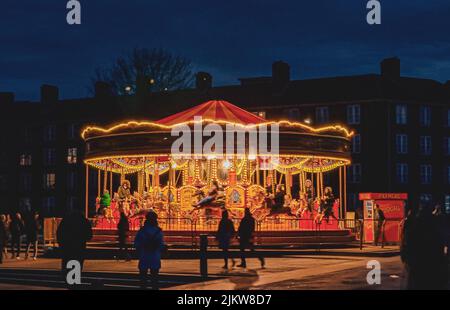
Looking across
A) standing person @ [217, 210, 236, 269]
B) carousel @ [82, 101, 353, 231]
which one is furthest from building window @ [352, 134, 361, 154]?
standing person @ [217, 210, 236, 269]

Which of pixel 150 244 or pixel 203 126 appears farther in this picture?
pixel 203 126

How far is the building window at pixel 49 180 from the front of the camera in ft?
262

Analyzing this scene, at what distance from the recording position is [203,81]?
73.8m

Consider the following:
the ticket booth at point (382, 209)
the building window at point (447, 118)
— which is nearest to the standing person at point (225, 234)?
the ticket booth at point (382, 209)

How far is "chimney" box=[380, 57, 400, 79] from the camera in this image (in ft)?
227

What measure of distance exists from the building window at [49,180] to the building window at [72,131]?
4.17 meters

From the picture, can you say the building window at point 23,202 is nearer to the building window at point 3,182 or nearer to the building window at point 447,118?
the building window at point 3,182

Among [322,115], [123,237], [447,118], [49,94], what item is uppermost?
[49,94]

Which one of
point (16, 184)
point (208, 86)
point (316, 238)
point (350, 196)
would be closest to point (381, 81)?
point (350, 196)

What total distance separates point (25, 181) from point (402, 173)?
36551 mm

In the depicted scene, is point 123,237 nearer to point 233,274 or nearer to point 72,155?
point 233,274

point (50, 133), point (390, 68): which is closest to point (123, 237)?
point (390, 68)

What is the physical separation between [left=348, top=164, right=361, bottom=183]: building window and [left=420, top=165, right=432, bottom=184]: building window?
557 centimetres

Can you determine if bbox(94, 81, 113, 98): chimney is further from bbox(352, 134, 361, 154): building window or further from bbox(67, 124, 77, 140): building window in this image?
bbox(352, 134, 361, 154): building window
